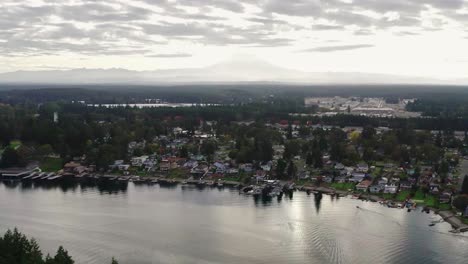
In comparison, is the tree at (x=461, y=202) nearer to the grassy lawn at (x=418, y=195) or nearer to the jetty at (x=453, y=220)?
the jetty at (x=453, y=220)

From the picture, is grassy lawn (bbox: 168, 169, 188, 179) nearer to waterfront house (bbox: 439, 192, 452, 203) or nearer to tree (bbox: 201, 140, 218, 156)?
tree (bbox: 201, 140, 218, 156)

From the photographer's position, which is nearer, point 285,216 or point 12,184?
point 285,216

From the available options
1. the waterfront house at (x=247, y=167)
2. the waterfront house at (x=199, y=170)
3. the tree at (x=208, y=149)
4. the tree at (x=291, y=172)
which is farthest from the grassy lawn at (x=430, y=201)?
the tree at (x=208, y=149)

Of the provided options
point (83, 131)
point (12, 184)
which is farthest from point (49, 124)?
point (12, 184)

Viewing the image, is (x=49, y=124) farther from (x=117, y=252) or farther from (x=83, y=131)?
(x=117, y=252)

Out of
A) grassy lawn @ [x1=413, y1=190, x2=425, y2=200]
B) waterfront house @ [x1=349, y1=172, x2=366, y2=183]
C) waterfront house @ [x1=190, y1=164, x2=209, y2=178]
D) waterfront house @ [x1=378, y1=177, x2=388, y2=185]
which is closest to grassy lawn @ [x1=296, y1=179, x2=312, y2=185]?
waterfront house @ [x1=349, y1=172, x2=366, y2=183]

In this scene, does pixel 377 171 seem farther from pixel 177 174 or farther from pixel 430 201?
pixel 177 174
